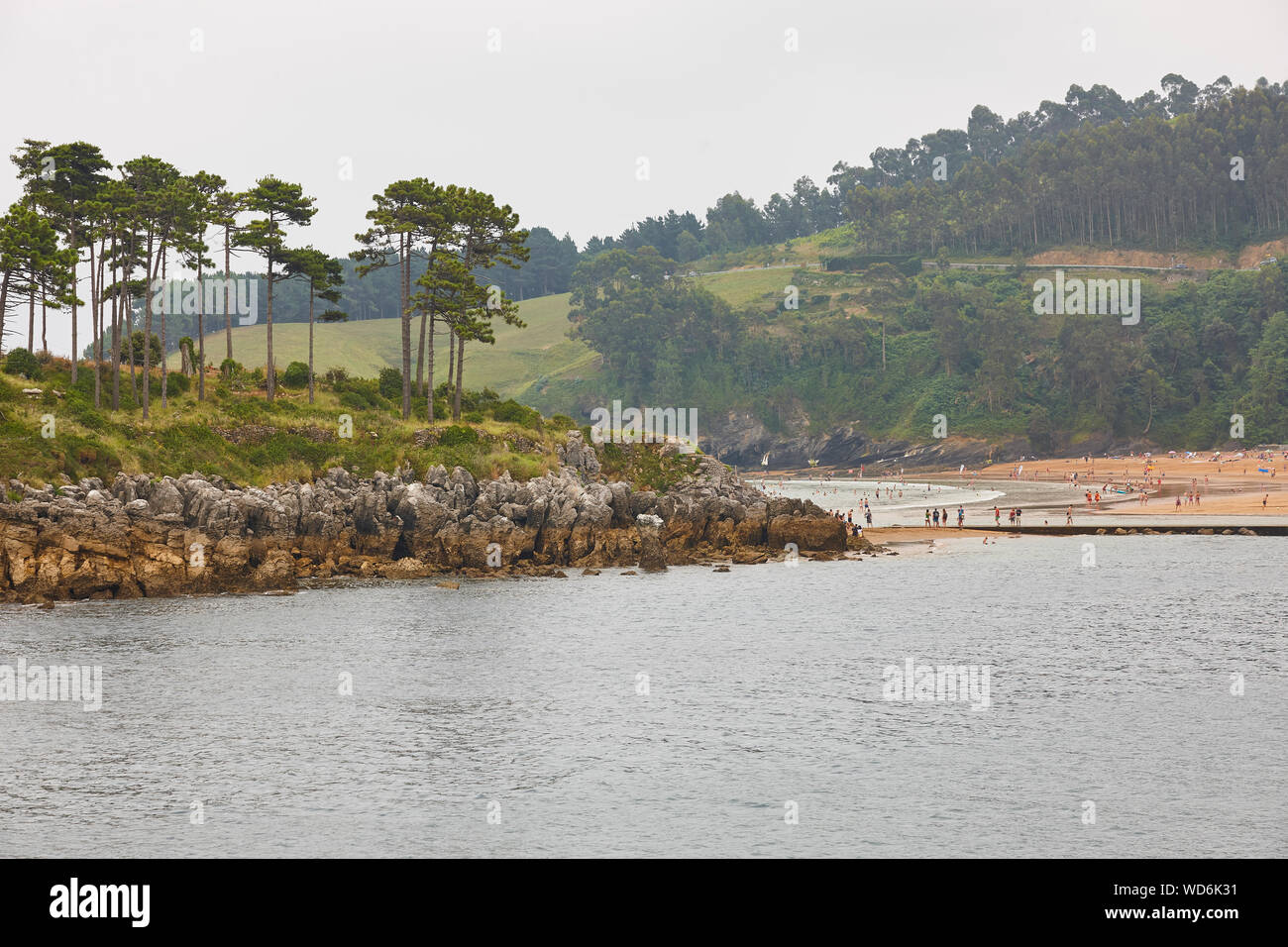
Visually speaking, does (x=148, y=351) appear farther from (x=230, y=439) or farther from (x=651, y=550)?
(x=651, y=550)

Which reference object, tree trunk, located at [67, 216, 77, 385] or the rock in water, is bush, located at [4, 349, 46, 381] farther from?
the rock in water

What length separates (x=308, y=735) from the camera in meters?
40.9

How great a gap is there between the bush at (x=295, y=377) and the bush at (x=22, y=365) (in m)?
19.2

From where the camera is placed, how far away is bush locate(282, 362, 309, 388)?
9525 cm

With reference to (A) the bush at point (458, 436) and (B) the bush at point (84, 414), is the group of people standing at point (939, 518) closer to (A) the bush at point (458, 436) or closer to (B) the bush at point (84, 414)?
(A) the bush at point (458, 436)

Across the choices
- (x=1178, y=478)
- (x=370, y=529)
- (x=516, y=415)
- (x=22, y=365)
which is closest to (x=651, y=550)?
(x=370, y=529)

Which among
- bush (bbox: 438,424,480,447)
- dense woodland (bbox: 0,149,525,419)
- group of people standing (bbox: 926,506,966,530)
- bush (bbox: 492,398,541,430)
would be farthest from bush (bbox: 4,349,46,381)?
group of people standing (bbox: 926,506,966,530)

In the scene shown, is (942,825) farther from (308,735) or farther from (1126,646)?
(1126,646)

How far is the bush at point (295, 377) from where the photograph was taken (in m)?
95.2
